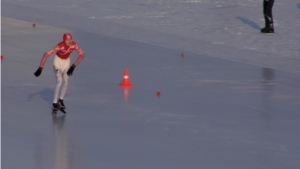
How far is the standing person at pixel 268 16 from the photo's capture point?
757 inches

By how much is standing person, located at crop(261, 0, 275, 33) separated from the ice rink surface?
98.5 inches

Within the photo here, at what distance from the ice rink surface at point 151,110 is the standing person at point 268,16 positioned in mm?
2502

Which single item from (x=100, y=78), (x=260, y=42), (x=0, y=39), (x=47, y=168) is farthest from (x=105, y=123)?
(x=260, y=42)

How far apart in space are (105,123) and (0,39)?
7.92 m

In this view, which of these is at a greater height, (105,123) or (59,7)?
(59,7)

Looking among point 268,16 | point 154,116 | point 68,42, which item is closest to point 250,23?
point 268,16

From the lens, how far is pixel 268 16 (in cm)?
1934

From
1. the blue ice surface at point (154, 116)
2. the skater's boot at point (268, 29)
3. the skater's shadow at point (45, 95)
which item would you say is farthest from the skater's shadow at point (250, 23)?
the skater's shadow at point (45, 95)

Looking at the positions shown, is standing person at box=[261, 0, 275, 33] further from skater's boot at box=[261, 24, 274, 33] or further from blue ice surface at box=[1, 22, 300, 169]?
blue ice surface at box=[1, 22, 300, 169]

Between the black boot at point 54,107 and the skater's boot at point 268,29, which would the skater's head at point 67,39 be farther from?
the skater's boot at point 268,29

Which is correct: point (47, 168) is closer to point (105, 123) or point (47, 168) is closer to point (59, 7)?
point (105, 123)

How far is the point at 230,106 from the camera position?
448 inches

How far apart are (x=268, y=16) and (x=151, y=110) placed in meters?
9.45

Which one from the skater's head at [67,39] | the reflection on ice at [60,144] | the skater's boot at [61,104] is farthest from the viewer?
the skater's boot at [61,104]
